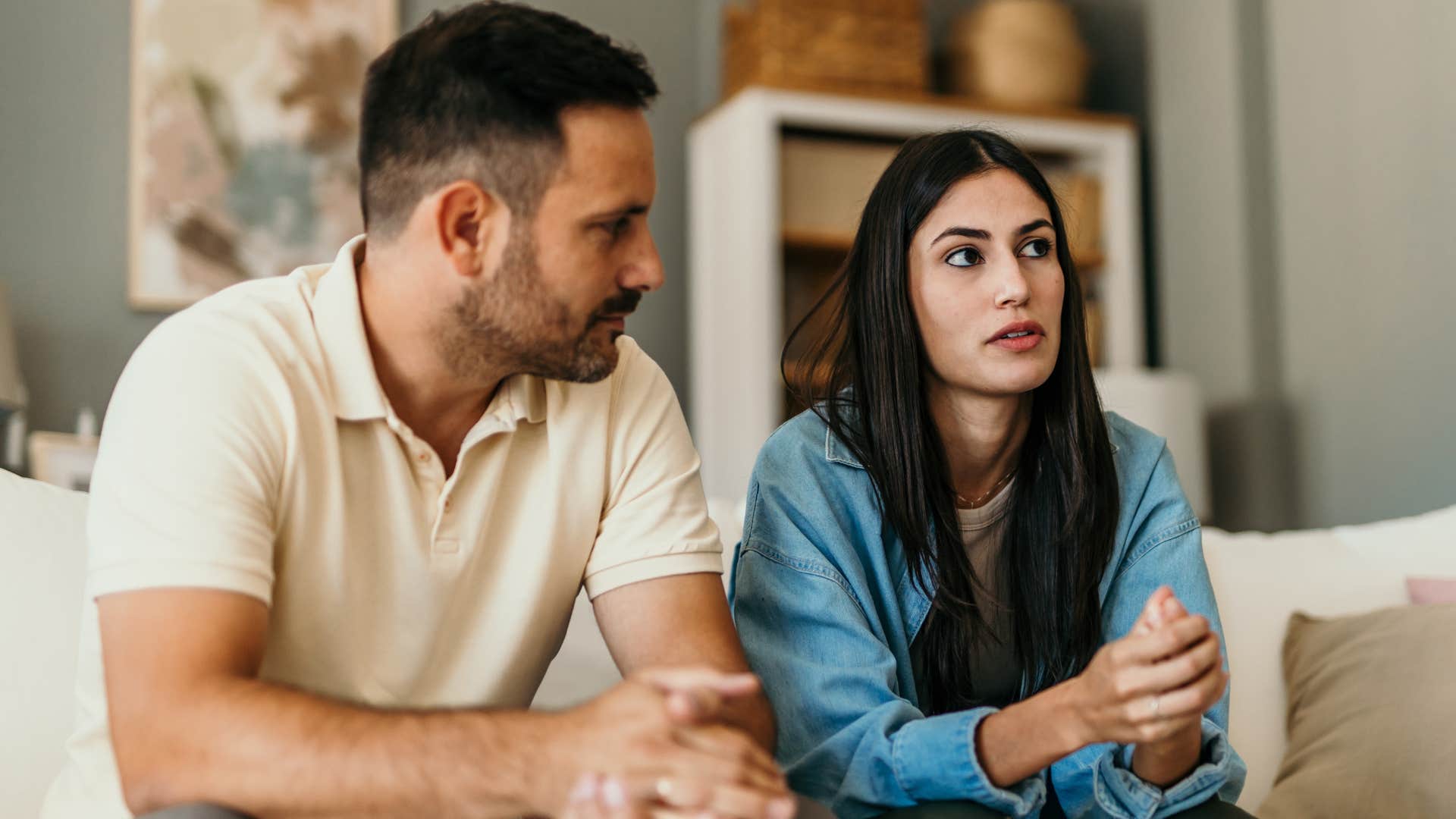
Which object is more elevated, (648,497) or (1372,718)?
(648,497)

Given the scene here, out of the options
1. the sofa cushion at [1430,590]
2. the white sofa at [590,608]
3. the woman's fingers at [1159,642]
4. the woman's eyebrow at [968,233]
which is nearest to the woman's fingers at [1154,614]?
the woman's fingers at [1159,642]

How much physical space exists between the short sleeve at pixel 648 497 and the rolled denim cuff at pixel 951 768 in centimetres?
26

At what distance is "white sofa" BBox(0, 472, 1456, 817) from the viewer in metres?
1.46

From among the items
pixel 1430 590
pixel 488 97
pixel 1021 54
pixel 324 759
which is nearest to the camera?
pixel 324 759

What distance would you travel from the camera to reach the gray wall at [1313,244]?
287 centimetres

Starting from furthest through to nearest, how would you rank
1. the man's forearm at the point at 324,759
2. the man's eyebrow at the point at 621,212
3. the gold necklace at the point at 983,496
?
the gold necklace at the point at 983,496, the man's eyebrow at the point at 621,212, the man's forearm at the point at 324,759

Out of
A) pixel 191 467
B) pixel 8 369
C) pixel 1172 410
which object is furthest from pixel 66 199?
pixel 1172 410

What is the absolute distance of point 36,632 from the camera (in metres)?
1.48

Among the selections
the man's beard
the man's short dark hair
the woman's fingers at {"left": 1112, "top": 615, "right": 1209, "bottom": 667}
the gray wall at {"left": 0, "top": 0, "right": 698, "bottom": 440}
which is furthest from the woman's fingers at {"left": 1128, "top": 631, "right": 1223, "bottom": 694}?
the gray wall at {"left": 0, "top": 0, "right": 698, "bottom": 440}

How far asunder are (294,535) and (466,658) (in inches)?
8.2

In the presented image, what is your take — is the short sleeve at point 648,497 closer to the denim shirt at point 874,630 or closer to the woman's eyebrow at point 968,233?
the denim shirt at point 874,630

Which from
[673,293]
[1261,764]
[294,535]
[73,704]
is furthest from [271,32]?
[1261,764]

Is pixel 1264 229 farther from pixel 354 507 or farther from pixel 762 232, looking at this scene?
pixel 354 507

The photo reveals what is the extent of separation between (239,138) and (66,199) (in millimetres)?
423
